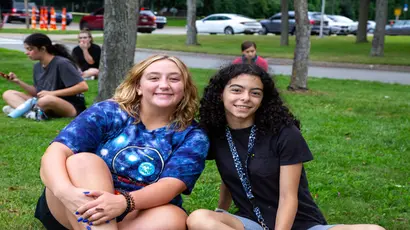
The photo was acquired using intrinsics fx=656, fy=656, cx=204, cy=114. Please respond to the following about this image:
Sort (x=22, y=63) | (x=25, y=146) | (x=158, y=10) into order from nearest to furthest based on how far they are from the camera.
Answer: (x=25, y=146), (x=22, y=63), (x=158, y=10)

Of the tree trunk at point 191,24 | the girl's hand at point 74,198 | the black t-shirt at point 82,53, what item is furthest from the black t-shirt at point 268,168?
the tree trunk at point 191,24

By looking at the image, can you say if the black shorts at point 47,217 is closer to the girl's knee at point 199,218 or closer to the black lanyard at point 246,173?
the girl's knee at point 199,218

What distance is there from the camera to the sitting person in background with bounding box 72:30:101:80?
11.9 meters

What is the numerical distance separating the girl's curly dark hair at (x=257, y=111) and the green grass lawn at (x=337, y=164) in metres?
1.30

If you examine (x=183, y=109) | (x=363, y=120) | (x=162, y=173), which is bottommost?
(x=363, y=120)

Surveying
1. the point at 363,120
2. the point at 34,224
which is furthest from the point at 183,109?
the point at 363,120

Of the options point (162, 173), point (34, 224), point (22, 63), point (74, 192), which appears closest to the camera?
point (74, 192)

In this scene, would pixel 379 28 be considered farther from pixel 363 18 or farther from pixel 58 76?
pixel 58 76

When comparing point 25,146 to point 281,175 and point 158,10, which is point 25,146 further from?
point 158,10

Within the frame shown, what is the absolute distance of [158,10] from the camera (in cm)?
6334

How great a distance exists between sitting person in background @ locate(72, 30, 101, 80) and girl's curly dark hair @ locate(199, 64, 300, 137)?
8563 mm

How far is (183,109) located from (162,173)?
379mm

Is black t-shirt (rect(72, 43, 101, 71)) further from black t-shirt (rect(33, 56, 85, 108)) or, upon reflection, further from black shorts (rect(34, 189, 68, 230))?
black shorts (rect(34, 189, 68, 230))

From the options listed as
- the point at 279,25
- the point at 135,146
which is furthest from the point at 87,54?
the point at 279,25
